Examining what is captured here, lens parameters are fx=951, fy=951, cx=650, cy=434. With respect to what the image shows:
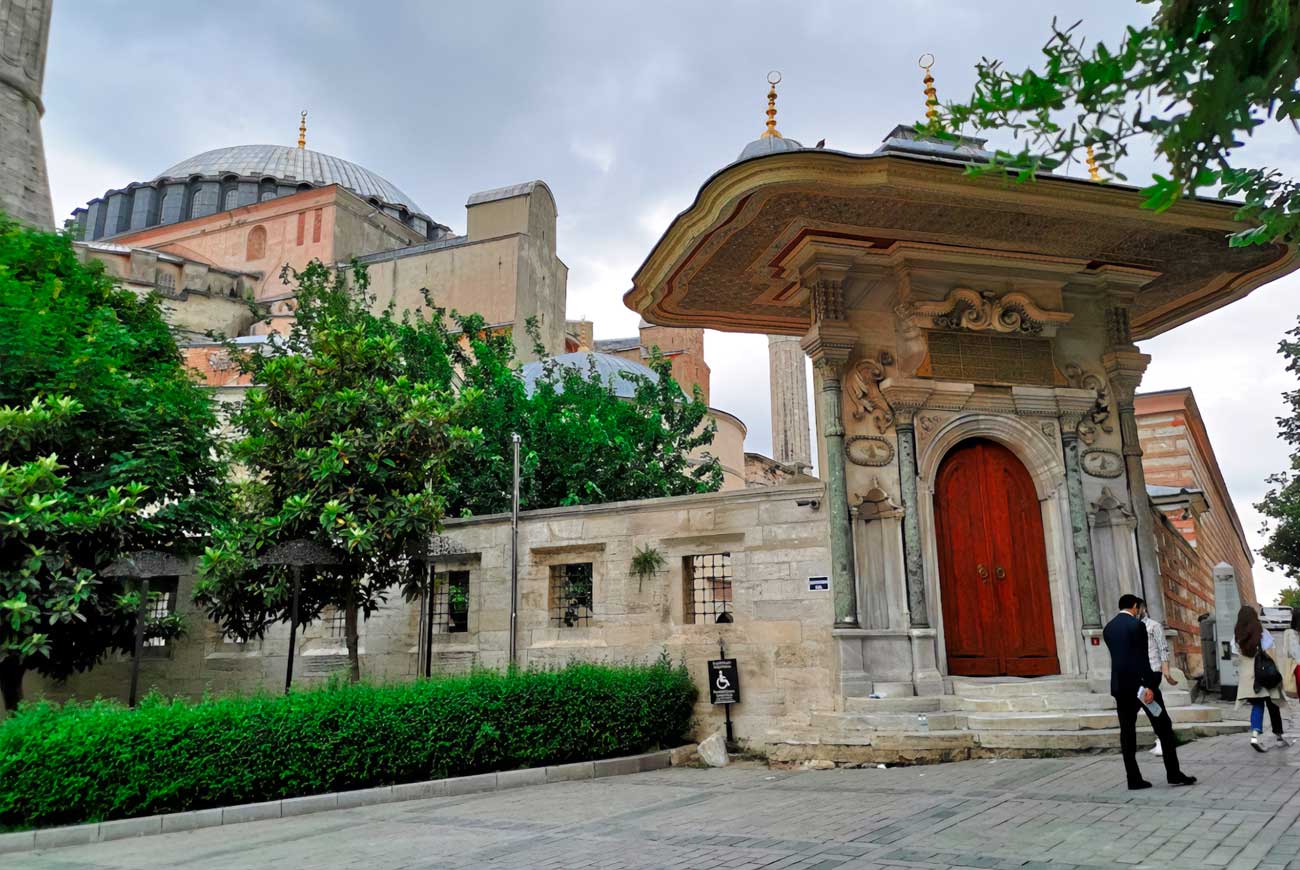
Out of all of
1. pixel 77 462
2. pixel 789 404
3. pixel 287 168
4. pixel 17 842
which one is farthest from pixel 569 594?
pixel 287 168

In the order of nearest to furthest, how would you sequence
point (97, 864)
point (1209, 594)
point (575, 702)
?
1. point (97, 864)
2. point (575, 702)
3. point (1209, 594)

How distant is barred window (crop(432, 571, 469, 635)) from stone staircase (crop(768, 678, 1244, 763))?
500 centimetres

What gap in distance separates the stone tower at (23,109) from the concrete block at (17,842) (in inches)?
1036

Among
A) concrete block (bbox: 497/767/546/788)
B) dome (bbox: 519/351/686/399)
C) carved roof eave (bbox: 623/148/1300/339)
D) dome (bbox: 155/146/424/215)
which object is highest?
dome (bbox: 155/146/424/215)

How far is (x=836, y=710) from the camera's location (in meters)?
9.70

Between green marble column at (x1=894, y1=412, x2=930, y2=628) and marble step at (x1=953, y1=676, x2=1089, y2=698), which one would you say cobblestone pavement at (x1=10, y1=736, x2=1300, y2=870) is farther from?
green marble column at (x1=894, y1=412, x2=930, y2=628)

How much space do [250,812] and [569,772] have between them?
2926mm

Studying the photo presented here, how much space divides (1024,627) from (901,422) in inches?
104

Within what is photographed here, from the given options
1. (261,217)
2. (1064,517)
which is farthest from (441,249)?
(1064,517)

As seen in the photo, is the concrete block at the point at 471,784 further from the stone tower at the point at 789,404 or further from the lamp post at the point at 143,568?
the stone tower at the point at 789,404

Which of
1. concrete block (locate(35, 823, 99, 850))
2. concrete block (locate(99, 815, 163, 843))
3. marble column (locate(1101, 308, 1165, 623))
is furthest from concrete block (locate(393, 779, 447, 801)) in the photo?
marble column (locate(1101, 308, 1165, 623))

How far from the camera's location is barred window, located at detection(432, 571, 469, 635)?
1255 cm

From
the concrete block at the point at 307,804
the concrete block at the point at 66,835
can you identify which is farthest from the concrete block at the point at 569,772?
the concrete block at the point at 66,835

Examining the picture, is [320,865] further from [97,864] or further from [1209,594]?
[1209,594]
